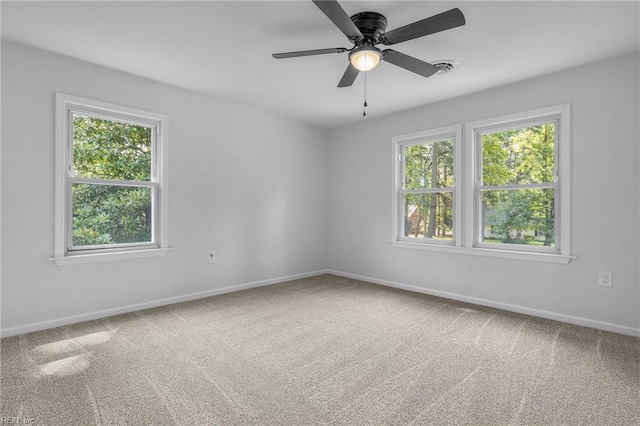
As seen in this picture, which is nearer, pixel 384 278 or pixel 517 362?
pixel 517 362

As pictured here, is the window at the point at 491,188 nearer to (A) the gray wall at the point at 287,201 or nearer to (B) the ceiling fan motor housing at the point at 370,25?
(A) the gray wall at the point at 287,201

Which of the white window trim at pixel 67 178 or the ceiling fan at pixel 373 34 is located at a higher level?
the ceiling fan at pixel 373 34

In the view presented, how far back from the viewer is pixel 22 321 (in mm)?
2812

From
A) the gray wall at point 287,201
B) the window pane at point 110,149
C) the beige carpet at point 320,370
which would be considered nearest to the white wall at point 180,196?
the gray wall at point 287,201

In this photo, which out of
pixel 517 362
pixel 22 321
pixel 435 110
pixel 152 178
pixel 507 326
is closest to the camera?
pixel 517 362

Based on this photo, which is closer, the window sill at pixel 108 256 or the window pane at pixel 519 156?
the window sill at pixel 108 256

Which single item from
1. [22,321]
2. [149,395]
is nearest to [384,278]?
[149,395]

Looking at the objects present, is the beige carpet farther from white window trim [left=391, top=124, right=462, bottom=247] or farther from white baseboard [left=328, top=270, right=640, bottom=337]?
white window trim [left=391, top=124, right=462, bottom=247]

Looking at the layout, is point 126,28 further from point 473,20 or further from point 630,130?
point 630,130

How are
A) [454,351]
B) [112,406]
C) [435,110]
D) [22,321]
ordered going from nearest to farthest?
1. [112,406]
2. [454,351]
3. [22,321]
4. [435,110]

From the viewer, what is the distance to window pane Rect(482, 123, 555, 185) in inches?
134

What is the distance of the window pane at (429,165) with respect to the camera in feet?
13.6

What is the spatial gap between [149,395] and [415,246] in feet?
11.0

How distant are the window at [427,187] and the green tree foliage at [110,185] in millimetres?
3116
